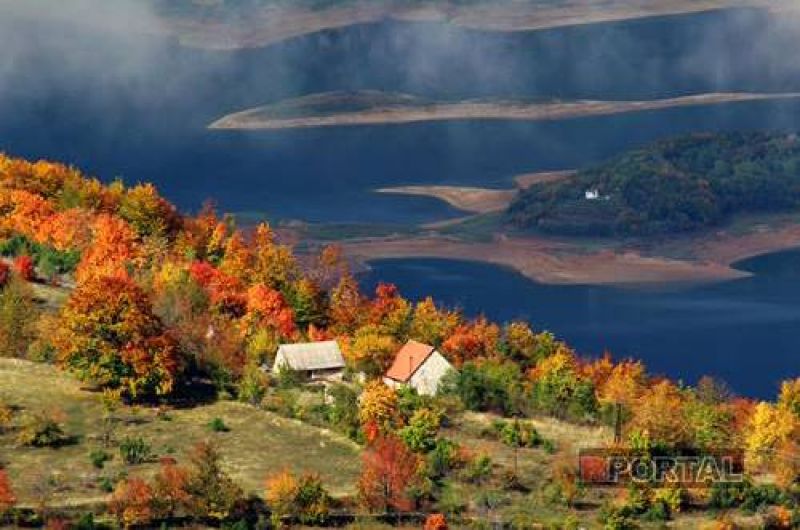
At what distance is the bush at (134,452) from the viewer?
7425cm

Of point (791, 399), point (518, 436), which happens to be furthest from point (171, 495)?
point (791, 399)

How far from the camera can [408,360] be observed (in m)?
96.5

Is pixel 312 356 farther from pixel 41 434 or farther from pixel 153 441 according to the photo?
pixel 41 434

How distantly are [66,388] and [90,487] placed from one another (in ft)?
47.2

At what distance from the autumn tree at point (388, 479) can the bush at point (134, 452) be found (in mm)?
9190

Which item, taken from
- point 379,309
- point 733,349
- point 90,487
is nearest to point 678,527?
point 90,487

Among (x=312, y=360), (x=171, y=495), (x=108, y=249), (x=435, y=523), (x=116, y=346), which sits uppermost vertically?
(x=108, y=249)

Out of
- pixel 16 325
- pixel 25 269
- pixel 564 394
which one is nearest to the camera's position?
pixel 16 325

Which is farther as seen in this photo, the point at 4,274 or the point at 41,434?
the point at 4,274

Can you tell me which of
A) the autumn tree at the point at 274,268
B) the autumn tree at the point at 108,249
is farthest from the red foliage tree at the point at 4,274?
the autumn tree at the point at 274,268

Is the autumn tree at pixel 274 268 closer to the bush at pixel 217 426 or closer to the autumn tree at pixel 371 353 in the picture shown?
the autumn tree at pixel 371 353

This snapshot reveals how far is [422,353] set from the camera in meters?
96.4

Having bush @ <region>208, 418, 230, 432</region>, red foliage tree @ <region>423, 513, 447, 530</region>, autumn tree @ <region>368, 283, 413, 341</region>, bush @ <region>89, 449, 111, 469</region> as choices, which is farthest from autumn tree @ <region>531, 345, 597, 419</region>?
bush @ <region>89, 449, 111, 469</region>

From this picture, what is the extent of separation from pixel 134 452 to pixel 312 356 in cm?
2244
